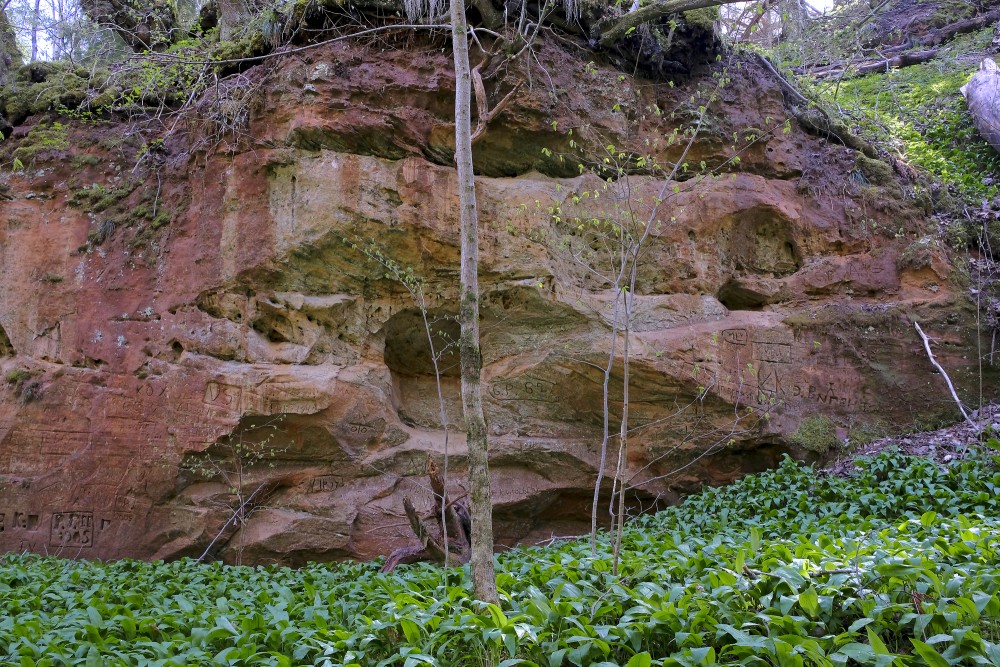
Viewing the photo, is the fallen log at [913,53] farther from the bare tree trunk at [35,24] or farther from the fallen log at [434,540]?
the bare tree trunk at [35,24]

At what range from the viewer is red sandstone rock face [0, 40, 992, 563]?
8.45m

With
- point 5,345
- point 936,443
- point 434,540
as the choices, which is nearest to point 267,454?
point 434,540

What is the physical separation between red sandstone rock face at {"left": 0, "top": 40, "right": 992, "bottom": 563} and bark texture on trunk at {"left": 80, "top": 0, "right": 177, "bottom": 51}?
2.46m

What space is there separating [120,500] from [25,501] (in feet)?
3.34

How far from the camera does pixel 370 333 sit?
364 inches

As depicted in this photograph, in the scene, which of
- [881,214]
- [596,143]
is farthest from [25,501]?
[881,214]

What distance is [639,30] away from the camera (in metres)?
10.4

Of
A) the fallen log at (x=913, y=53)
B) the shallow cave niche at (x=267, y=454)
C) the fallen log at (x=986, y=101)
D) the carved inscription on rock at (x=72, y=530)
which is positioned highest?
the fallen log at (x=913, y=53)

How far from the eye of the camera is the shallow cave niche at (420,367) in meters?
9.50

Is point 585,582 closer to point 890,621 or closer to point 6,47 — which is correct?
point 890,621

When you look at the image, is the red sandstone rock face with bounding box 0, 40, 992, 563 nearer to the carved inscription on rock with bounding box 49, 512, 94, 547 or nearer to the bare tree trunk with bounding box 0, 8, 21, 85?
the carved inscription on rock with bounding box 49, 512, 94, 547

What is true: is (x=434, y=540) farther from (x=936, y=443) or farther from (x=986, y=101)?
(x=986, y=101)

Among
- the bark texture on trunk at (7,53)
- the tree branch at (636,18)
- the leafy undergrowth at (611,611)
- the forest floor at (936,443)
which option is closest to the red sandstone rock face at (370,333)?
the forest floor at (936,443)

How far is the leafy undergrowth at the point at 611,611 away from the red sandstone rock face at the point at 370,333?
202 cm
